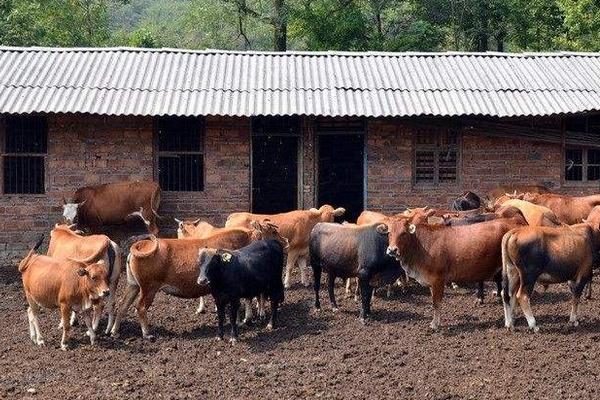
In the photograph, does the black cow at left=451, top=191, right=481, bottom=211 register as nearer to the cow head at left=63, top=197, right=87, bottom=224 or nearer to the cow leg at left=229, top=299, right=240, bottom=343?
the cow leg at left=229, top=299, right=240, bottom=343

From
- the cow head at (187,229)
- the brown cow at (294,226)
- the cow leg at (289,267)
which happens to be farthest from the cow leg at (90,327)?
the cow leg at (289,267)

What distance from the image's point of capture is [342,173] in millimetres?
17422

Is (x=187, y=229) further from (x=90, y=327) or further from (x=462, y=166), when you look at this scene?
(x=462, y=166)

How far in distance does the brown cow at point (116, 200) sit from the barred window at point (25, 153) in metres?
0.82

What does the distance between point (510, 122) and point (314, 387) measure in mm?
8630

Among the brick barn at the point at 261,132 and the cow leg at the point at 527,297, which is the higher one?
the brick barn at the point at 261,132

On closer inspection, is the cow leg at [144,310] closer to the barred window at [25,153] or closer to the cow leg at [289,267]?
the cow leg at [289,267]

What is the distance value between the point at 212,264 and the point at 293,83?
6.70m

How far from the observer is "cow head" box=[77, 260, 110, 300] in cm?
926

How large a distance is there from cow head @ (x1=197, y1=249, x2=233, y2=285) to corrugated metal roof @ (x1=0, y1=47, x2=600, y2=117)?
4.84m

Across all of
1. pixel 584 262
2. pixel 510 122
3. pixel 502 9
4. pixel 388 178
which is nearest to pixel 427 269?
pixel 584 262

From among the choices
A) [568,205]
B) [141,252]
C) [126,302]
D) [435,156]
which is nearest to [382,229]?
[141,252]

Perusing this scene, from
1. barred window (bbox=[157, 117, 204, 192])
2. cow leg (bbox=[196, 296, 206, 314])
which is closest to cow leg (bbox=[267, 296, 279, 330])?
cow leg (bbox=[196, 296, 206, 314])

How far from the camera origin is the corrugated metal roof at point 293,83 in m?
14.3
